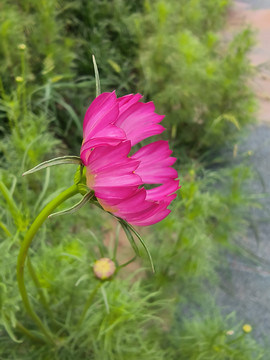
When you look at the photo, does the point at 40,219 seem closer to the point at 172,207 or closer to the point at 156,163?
the point at 156,163

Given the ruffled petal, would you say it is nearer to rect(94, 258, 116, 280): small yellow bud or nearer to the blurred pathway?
rect(94, 258, 116, 280): small yellow bud

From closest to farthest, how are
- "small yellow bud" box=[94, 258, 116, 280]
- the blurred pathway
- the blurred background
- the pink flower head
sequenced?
the pink flower head, "small yellow bud" box=[94, 258, 116, 280], the blurred background, the blurred pathway

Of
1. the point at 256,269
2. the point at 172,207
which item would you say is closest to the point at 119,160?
the point at 172,207

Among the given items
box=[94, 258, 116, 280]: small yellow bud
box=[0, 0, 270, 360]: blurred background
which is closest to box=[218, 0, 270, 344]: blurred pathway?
box=[0, 0, 270, 360]: blurred background

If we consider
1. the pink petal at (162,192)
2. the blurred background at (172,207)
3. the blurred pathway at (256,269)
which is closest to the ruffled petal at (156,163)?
the pink petal at (162,192)

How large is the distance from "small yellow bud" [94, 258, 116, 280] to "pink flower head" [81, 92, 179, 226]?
0.29 meters

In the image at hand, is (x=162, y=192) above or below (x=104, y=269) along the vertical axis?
above

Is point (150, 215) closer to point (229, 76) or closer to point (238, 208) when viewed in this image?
point (238, 208)

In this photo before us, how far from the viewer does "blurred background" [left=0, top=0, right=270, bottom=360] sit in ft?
2.45

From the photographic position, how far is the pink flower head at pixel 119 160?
322mm

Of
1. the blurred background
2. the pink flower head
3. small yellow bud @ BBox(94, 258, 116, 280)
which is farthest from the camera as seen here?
the blurred background

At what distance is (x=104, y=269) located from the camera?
2.06 ft

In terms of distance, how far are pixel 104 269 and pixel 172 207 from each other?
0.14 meters

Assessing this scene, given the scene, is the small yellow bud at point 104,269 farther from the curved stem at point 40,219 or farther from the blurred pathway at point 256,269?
the blurred pathway at point 256,269
